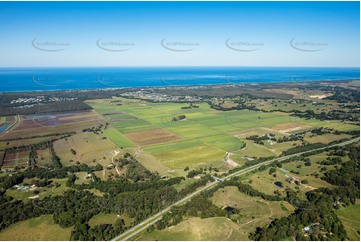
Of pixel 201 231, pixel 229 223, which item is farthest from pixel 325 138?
pixel 201 231

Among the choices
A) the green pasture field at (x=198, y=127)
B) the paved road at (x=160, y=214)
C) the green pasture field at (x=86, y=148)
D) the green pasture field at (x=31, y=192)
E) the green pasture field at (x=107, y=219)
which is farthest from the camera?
the green pasture field at (x=198, y=127)

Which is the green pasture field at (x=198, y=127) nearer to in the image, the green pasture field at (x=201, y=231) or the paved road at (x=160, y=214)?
the paved road at (x=160, y=214)

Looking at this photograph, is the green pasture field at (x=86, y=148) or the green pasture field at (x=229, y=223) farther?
the green pasture field at (x=86, y=148)

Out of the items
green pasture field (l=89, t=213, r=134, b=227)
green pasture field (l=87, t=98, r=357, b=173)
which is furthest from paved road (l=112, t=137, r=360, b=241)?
green pasture field (l=87, t=98, r=357, b=173)

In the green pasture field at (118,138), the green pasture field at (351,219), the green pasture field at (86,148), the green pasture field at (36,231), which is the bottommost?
the green pasture field at (36,231)

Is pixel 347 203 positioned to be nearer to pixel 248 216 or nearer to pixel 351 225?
pixel 351 225

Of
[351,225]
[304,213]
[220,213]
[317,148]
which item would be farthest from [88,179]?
[317,148]

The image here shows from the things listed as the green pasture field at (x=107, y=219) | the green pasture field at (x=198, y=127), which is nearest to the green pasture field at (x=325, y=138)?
the green pasture field at (x=198, y=127)

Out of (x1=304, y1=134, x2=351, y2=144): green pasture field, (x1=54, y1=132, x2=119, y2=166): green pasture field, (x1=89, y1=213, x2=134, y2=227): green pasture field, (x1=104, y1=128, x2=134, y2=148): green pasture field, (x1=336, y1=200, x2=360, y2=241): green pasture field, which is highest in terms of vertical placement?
(x1=304, y1=134, x2=351, y2=144): green pasture field

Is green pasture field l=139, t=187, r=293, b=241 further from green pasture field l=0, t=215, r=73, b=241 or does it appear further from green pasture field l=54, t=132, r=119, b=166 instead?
green pasture field l=54, t=132, r=119, b=166
